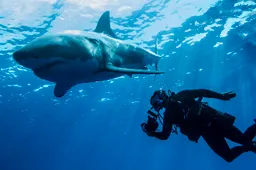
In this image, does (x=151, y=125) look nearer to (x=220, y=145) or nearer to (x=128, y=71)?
(x=128, y=71)

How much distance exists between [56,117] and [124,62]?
1346 inches

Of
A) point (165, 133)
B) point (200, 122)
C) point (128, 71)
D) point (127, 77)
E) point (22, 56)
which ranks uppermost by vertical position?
point (22, 56)

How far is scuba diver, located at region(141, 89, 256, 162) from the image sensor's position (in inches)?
221

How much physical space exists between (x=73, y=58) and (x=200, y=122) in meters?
3.24

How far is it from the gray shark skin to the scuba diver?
1119 millimetres

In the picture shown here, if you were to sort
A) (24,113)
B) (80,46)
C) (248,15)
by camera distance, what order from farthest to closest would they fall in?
(24,113)
(248,15)
(80,46)

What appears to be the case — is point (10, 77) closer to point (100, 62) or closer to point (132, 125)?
point (100, 62)

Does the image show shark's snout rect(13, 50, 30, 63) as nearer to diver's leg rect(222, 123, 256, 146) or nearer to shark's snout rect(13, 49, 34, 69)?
shark's snout rect(13, 49, 34, 69)

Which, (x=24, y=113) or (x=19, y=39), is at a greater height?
(x=19, y=39)

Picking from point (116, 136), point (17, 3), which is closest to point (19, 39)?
point (17, 3)

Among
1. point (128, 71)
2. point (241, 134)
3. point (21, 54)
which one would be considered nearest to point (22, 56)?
point (21, 54)

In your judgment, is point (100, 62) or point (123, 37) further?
point (123, 37)

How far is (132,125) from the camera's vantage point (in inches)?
1871

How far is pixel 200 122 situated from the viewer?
220 inches
